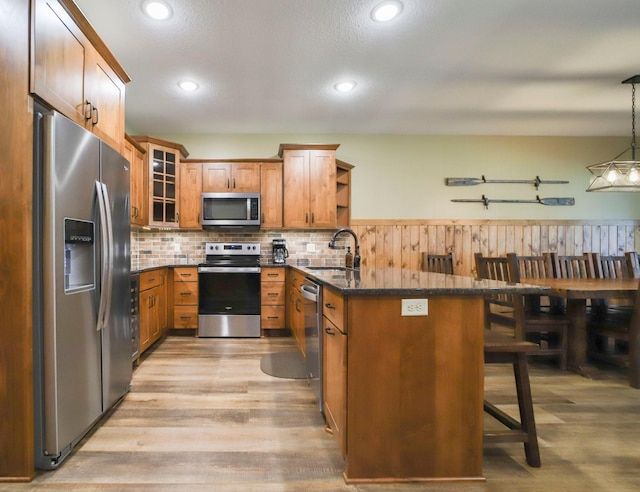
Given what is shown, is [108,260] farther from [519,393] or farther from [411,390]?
[519,393]

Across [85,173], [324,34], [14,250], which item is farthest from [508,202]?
[14,250]

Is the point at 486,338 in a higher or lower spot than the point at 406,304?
lower

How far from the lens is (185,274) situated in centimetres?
420

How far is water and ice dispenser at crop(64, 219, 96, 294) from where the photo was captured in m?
1.74

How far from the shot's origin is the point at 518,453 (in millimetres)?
1771

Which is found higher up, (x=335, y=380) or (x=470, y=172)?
(x=470, y=172)

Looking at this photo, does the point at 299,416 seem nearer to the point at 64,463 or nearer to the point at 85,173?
the point at 64,463

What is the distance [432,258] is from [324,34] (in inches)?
115

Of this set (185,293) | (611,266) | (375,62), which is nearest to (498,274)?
(611,266)

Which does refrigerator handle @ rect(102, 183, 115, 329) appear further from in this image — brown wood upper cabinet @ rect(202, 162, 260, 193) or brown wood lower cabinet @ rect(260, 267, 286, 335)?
brown wood upper cabinet @ rect(202, 162, 260, 193)

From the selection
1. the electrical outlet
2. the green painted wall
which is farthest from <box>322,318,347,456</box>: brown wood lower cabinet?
the green painted wall

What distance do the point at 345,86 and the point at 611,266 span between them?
327 centimetres

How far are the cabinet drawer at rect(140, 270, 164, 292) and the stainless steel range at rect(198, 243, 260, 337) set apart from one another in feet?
1.42

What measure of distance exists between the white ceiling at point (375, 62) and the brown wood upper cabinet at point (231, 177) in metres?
0.50
